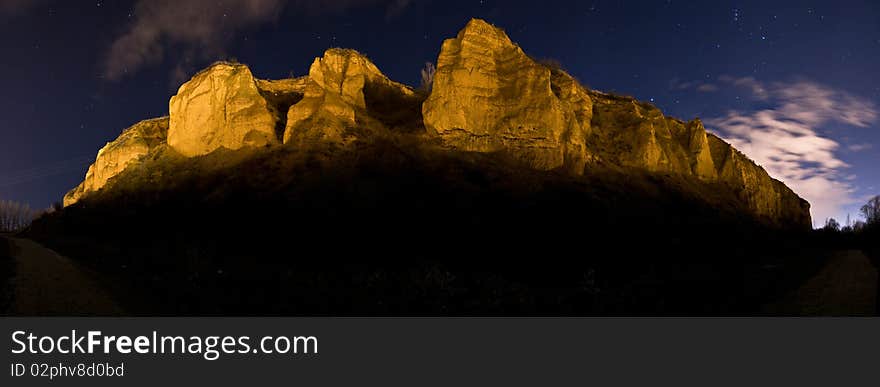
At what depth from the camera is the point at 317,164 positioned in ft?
115

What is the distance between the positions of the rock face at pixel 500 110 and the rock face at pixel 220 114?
50.1 feet

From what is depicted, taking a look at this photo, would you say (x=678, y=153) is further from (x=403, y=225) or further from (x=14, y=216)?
(x=14, y=216)

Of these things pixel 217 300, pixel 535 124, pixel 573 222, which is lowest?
pixel 217 300

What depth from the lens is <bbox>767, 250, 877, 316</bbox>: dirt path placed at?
1012 centimetres

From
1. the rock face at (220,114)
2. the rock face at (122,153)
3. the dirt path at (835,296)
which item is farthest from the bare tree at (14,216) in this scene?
the dirt path at (835,296)

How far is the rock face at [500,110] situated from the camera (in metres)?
37.8

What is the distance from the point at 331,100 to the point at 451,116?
1066 cm

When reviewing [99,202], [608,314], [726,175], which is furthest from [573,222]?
[99,202]

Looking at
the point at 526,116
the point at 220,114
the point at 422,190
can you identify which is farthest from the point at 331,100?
the point at 526,116

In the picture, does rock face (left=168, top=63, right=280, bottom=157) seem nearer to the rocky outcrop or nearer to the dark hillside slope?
the dark hillside slope

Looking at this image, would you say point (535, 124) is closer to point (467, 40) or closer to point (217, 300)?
point (467, 40)

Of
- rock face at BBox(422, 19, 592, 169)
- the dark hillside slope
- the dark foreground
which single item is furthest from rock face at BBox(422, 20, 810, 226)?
the dark foreground

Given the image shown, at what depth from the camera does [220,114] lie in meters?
42.8

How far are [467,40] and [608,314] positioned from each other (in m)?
34.6
